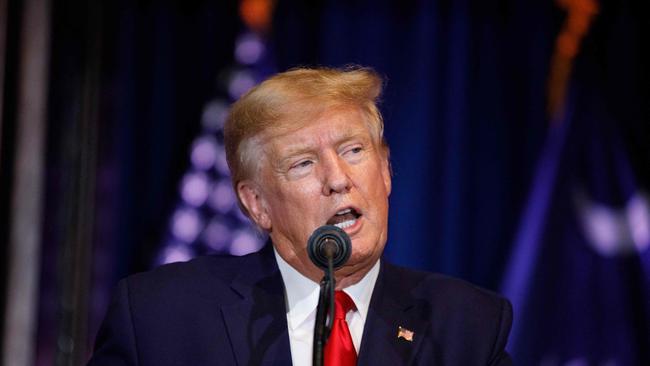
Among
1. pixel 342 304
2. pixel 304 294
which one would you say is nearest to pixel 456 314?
pixel 342 304

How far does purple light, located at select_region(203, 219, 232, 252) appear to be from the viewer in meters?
4.20

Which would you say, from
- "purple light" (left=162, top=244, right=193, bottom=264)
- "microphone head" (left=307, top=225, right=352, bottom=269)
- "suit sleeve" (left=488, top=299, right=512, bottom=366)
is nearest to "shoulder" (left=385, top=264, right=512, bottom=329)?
"suit sleeve" (left=488, top=299, right=512, bottom=366)

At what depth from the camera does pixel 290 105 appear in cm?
249

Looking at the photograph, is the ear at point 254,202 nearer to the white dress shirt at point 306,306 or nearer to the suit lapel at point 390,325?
the white dress shirt at point 306,306

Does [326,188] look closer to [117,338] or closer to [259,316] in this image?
[259,316]

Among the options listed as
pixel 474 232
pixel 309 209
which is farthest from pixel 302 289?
pixel 474 232

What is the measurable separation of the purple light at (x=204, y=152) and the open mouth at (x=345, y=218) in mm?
1874

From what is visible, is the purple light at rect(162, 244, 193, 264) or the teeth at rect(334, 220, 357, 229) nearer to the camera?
the teeth at rect(334, 220, 357, 229)

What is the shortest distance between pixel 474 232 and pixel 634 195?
0.81 metres

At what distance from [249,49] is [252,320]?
80.5 inches

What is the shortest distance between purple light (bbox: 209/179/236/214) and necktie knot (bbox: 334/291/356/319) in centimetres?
182

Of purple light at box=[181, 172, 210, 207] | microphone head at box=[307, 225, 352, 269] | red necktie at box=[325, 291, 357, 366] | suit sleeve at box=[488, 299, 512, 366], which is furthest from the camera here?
purple light at box=[181, 172, 210, 207]

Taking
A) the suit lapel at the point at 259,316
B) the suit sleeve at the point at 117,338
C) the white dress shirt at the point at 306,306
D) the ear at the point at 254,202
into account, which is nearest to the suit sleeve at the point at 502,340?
the white dress shirt at the point at 306,306

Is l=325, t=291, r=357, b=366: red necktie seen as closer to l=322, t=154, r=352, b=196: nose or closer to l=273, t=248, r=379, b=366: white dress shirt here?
l=273, t=248, r=379, b=366: white dress shirt
